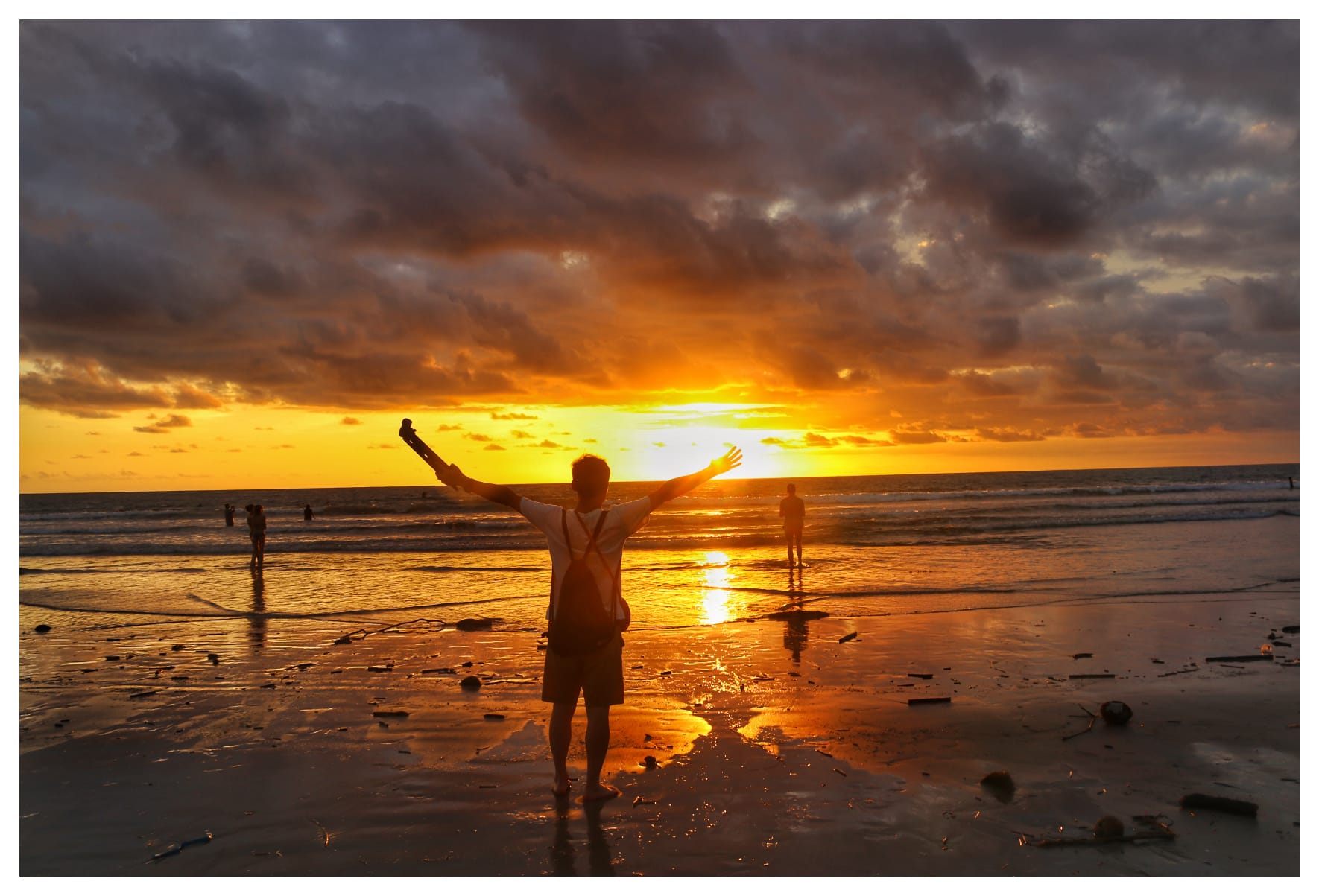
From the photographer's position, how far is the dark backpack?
5145 mm

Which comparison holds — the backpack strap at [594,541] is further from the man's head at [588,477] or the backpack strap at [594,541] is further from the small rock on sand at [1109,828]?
the small rock on sand at [1109,828]

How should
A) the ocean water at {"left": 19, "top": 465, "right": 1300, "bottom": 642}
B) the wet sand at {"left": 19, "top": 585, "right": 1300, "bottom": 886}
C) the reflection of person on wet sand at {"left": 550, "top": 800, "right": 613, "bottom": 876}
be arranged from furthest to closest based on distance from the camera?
the ocean water at {"left": 19, "top": 465, "right": 1300, "bottom": 642}
the wet sand at {"left": 19, "top": 585, "right": 1300, "bottom": 886}
the reflection of person on wet sand at {"left": 550, "top": 800, "right": 613, "bottom": 876}

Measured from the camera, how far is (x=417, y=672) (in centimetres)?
941

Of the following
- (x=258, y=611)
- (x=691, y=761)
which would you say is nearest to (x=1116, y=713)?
(x=691, y=761)

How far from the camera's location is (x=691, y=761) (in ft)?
19.8

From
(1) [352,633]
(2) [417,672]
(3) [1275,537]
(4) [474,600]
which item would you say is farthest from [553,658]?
(3) [1275,537]

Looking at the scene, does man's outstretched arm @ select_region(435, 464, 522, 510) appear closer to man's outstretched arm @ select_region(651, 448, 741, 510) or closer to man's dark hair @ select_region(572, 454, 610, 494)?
man's dark hair @ select_region(572, 454, 610, 494)

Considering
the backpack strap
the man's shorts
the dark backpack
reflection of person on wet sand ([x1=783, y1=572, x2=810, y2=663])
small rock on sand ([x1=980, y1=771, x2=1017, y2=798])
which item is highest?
the backpack strap

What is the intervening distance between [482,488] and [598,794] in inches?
84.8

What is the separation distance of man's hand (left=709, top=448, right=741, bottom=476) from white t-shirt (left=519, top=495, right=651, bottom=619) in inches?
19.8

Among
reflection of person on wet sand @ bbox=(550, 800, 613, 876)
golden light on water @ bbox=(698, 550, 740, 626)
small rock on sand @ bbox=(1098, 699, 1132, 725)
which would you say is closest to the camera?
reflection of person on wet sand @ bbox=(550, 800, 613, 876)

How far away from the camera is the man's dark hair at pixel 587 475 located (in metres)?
5.18

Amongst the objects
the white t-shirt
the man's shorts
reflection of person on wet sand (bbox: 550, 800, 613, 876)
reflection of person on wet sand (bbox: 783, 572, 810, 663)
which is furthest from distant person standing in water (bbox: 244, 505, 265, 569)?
reflection of person on wet sand (bbox: 550, 800, 613, 876)

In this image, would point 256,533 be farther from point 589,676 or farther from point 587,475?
point 587,475
